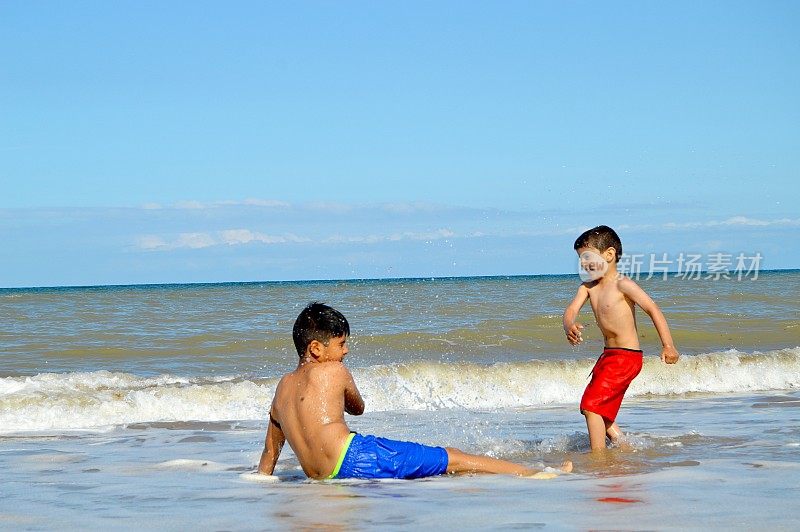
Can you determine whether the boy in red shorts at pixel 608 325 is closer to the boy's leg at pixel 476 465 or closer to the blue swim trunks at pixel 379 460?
the boy's leg at pixel 476 465

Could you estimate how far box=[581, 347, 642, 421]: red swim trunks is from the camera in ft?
18.2

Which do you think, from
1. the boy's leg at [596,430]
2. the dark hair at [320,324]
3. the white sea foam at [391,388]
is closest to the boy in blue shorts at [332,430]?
the dark hair at [320,324]

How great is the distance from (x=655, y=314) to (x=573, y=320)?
497 mm

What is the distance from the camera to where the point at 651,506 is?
11.6ft

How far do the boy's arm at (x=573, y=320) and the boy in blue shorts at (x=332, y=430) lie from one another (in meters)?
1.38

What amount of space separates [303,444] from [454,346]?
30.4 ft

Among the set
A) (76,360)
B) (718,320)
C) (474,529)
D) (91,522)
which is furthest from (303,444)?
(718,320)

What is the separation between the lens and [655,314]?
562 cm

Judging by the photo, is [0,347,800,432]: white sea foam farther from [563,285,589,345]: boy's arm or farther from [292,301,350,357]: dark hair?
[292,301,350,357]: dark hair

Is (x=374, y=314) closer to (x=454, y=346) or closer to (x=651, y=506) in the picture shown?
(x=454, y=346)

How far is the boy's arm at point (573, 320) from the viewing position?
567 centimetres

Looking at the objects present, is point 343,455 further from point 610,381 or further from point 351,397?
point 610,381

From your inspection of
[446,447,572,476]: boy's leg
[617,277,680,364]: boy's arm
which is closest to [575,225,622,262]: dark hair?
[617,277,680,364]: boy's arm

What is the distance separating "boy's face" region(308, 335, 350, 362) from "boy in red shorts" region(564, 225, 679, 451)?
70.1 inches
